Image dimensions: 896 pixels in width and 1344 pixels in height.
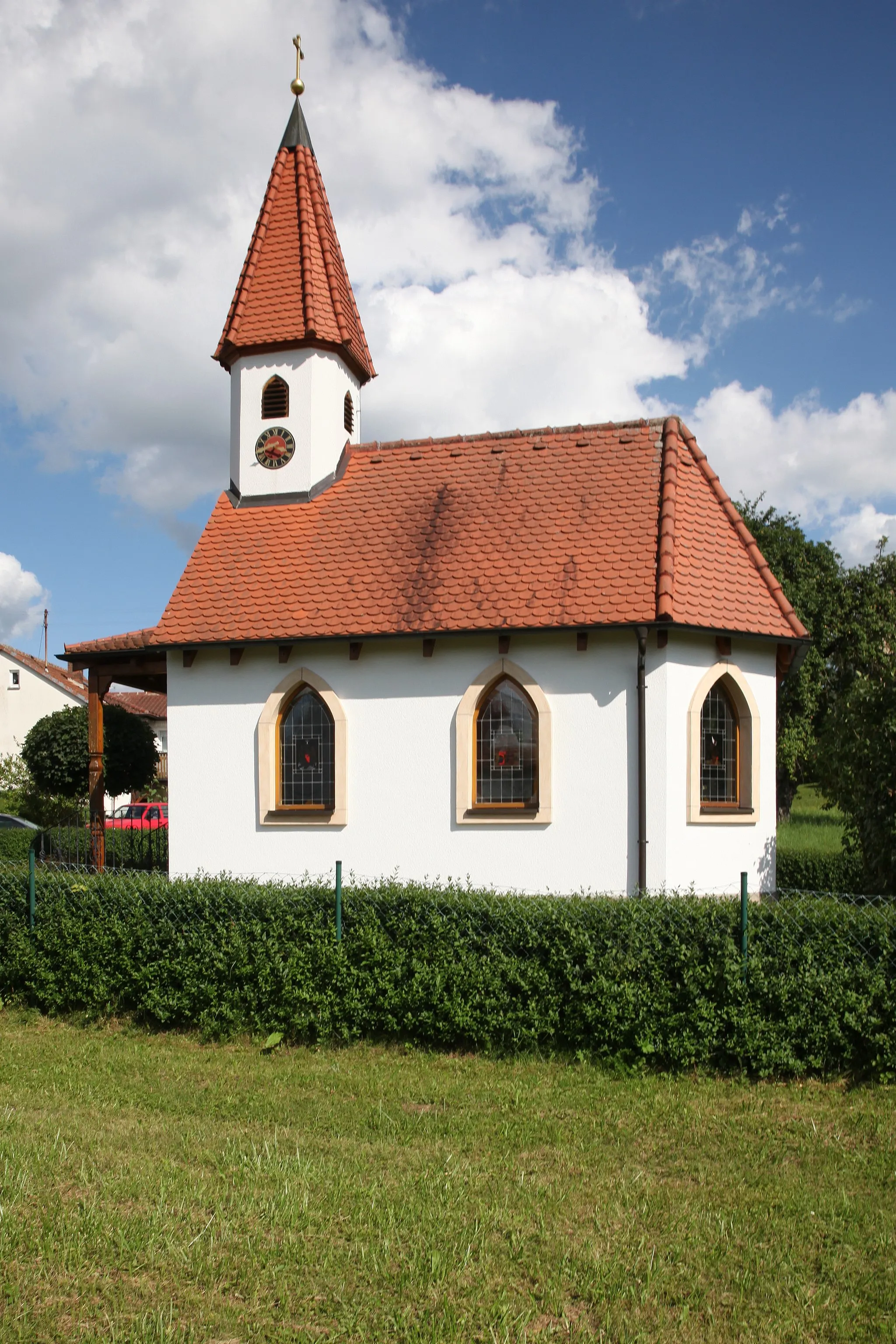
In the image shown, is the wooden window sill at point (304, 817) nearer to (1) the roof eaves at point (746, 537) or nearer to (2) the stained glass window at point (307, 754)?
(2) the stained glass window at point (307, 754)

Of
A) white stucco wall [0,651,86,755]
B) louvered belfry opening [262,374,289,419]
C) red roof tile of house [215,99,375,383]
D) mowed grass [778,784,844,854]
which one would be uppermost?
red roof tile of house [215,99,375,383]

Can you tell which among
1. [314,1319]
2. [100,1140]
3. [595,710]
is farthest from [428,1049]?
[595,710]

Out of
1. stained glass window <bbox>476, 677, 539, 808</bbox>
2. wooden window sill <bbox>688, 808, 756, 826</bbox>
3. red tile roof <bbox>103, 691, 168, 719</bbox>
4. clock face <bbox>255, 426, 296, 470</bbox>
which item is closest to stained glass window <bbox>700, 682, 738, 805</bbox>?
wooden window sill <bbox>688, 808, 756, 826</bbox>

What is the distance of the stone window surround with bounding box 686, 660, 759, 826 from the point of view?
41.0ft

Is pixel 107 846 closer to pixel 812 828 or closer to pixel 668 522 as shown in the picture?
pixel 668 522

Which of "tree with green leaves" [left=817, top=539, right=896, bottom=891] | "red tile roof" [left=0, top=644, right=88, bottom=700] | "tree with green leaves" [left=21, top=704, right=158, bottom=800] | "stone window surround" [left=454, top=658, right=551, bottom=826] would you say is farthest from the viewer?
"red tile roof" [left=0, top=644, right=88, bottom=700]

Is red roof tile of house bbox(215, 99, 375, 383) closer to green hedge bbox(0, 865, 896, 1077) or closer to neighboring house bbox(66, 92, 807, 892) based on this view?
neighboring house bbox(66, 92, 807, 892)

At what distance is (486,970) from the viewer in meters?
8.38

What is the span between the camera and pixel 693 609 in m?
12.4

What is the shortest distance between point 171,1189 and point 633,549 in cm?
985

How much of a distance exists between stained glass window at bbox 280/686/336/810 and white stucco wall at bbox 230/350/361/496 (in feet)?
13.7

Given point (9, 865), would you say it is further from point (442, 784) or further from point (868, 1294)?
point (868, 1294)

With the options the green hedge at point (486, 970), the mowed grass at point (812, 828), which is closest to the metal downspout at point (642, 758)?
the mowed grass at point (812, 828)

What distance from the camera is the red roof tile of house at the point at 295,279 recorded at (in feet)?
53.8
